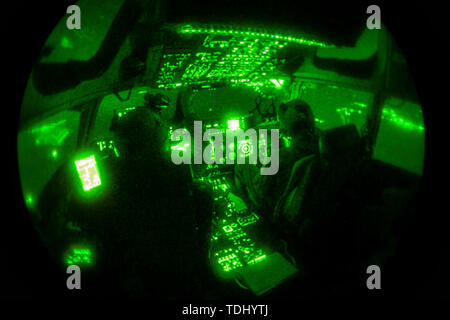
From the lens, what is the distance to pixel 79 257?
2.57 ft

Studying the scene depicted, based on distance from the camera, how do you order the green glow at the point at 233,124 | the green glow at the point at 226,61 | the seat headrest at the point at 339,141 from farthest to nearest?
the green glow at the point at 233,124 → the seat headrest at the point at 339,141 → the green glow at the point at 226,61

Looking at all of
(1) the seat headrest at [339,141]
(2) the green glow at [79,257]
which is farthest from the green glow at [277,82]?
(2) the green glow at [79,257]

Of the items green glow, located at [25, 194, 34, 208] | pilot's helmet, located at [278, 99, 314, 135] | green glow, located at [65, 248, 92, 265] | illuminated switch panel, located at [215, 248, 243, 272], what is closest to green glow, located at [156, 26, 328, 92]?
pilot's helmet, located at [278, 99, 314, 135]

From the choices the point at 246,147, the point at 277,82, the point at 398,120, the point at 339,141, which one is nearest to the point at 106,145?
the point at 246,147

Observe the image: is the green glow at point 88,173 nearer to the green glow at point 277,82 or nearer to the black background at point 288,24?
the black background at point 288,24

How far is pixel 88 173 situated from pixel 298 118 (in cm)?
114

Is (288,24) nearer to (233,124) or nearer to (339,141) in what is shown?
(339,141)

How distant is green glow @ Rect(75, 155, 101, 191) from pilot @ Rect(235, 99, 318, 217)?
969 mm

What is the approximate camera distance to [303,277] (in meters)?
1.13

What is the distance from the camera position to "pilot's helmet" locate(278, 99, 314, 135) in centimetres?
123

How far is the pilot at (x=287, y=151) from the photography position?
1232 millimetres

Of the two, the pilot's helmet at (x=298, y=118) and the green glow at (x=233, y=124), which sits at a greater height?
the pilot's helmet at (x=298, y=118)
